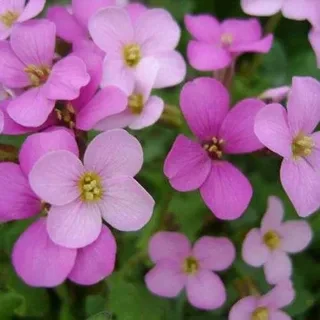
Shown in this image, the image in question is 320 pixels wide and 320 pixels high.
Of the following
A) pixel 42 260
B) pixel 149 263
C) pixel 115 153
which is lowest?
pixel 149 263

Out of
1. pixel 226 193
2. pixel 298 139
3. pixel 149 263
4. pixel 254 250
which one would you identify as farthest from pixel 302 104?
pixel 149 263

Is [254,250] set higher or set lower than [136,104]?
lower

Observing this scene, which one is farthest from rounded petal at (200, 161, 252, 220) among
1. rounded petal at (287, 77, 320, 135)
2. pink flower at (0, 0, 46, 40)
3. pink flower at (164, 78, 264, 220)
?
pink flower at (0, 0, 46, 40)

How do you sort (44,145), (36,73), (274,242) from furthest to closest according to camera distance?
1. (274,242)
2. (36,73)
3. (44,145)

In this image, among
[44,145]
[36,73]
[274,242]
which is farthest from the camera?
[274,242]

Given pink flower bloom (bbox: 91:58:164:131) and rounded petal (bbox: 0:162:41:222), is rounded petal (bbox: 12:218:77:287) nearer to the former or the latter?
rounded petal (bbox: 0:162:41:222)

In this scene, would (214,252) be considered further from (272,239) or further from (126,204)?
(126,204)

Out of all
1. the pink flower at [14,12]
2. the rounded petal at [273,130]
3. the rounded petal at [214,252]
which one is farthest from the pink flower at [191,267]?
the pink flower at [14,12]

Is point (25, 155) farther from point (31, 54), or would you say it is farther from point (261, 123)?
point (261, 123)
